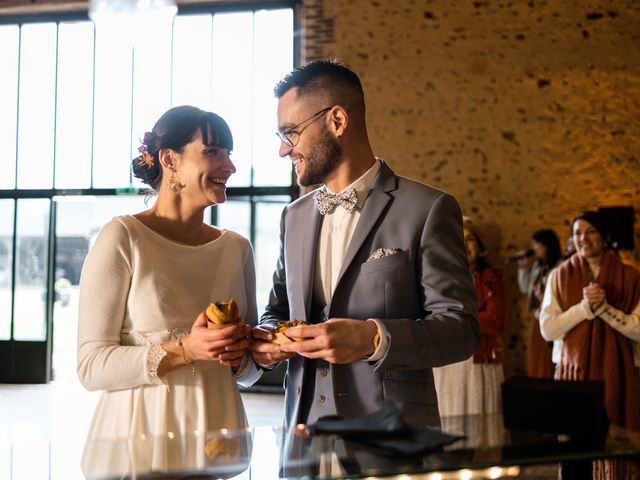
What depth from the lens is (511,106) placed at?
27.6 feet

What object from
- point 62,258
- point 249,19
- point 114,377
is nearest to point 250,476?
point 114,377

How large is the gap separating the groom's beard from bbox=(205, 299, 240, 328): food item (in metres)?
0.47

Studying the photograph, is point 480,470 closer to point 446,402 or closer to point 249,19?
point 446,402

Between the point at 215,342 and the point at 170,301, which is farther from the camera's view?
the point at 170,301

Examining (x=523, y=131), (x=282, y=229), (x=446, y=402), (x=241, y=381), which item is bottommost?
(x=446, y=402)

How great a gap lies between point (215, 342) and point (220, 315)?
0.26ft

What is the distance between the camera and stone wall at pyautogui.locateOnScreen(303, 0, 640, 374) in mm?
8258

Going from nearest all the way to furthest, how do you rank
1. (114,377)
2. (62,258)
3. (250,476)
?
(250,476) → (114,377) → (62,258)

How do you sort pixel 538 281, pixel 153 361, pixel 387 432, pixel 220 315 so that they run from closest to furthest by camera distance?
1. pixel 387 432
2. pixel 220 315
3. pixel 153 361
4. pixel 538 281

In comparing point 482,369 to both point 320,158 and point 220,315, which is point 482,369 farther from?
point 220,315

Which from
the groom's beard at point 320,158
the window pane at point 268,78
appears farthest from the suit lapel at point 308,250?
the window pane at point 268,78

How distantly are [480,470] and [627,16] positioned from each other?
8.28 meters

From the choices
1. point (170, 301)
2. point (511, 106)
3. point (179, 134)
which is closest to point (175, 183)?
point (179, 134)

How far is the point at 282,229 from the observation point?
251cm
